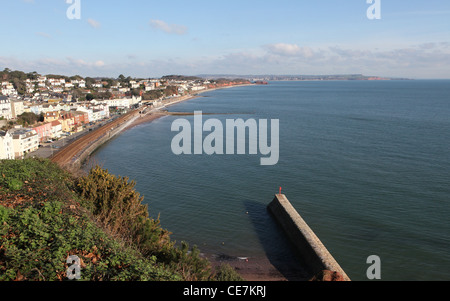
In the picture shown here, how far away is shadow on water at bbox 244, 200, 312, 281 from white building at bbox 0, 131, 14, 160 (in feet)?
46.8

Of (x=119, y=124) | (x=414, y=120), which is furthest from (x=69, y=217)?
(x=414, y=120)

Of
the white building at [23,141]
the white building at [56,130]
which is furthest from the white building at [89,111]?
the white building at [23,141]

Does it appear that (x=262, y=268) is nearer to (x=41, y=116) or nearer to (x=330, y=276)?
(x=330, y=276)

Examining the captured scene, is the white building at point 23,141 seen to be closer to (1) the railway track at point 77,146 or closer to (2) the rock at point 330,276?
(1) the railway track at point 77,146

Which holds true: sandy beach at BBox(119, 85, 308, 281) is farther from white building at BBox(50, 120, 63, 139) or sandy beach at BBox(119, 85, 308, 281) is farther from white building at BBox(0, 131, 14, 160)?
white building at BBox(50, 120, 63, 139)

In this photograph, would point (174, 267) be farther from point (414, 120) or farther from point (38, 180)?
point (414, 120)

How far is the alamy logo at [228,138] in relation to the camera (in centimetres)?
2272

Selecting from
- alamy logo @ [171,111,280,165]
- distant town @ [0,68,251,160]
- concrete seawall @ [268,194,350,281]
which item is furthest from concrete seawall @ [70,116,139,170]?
concrete seawall @ [268,194,350,281]

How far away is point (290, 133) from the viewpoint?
28.6 metres

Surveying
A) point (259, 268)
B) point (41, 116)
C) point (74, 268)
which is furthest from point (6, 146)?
point (74, 268)

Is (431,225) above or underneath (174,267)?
underneath

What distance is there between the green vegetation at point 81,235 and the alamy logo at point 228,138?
40.4ft
